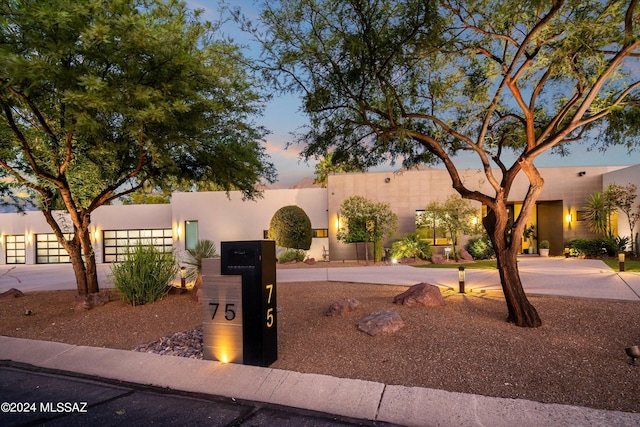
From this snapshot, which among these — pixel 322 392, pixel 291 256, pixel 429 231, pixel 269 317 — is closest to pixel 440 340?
pixel 322 392

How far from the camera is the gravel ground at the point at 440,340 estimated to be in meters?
4.27

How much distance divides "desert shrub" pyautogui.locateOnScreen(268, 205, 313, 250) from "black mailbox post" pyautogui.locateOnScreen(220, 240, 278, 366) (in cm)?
1447

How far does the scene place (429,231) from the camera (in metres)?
21.1

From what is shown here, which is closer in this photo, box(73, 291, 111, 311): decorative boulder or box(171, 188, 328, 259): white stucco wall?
box(73, 291, 111, 311): decorative boulder

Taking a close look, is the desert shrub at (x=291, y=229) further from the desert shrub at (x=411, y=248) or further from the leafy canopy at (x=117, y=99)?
the leafy canopy at (x=117, y=99)

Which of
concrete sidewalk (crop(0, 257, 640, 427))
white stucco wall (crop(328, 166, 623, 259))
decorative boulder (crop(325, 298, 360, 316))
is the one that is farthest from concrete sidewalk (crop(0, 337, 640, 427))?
white stucco wall (crop(328, 166, 623, 259))

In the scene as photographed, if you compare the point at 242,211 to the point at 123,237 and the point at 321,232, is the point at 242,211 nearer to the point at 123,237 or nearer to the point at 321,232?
the point at 321,232

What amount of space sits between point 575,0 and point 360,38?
347cm

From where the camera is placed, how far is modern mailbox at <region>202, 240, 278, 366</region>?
16.3ft

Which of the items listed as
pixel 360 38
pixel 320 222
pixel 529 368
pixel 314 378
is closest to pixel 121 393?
pixel 314 378

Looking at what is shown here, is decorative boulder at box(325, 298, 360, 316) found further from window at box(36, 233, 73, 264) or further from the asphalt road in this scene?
window at box(36, 233, 73, 264)

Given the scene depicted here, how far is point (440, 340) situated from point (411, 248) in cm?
1390

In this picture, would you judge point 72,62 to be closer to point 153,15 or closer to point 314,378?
point 153,15

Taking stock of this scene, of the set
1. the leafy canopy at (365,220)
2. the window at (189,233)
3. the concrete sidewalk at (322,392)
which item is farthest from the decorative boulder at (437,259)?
the concrete sidewalk at (322,392)
